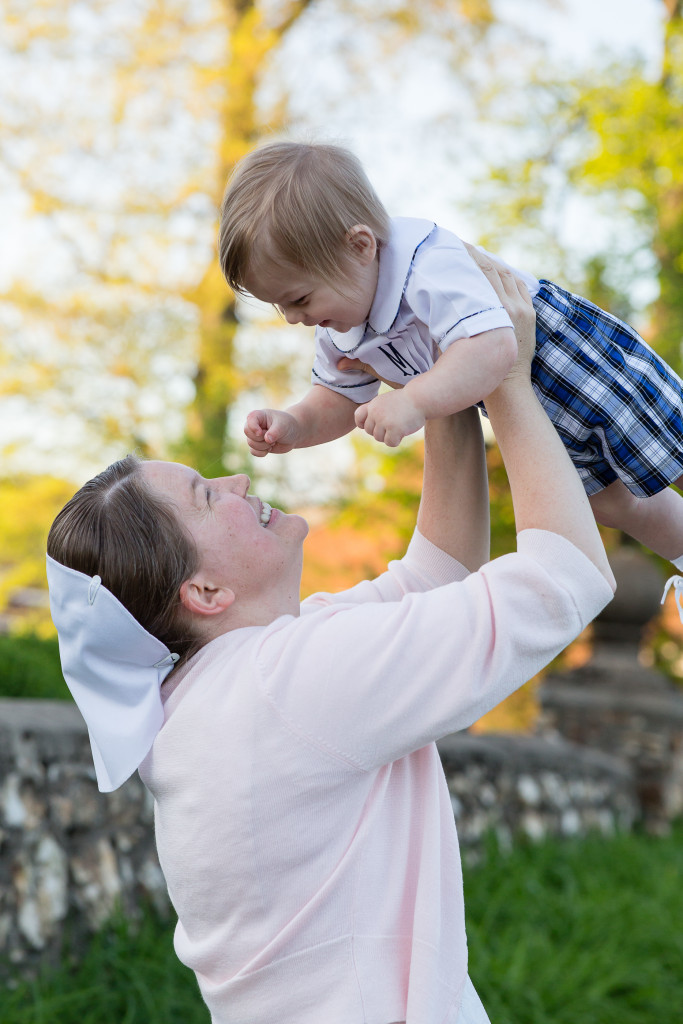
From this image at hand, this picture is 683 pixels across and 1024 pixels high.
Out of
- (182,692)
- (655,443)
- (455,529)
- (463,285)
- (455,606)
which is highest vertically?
(463,285)

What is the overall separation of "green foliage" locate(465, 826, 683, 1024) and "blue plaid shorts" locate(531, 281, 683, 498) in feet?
8.38

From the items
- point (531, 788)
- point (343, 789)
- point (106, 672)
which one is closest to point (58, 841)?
point (106, 672)

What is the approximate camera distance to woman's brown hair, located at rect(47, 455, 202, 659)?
1.64 metres

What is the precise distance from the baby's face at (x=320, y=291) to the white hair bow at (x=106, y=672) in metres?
0.59

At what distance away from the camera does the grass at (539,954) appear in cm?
308

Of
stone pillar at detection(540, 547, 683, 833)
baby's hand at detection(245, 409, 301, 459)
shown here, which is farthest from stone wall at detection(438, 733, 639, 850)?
baby's hand at detection(245, 409, 301, 459)

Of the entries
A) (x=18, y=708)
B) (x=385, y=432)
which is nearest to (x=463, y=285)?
(x=385, y=432)

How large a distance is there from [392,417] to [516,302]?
34 cm

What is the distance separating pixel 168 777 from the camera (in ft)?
5.07

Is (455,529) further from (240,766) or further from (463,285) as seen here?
(240,766)

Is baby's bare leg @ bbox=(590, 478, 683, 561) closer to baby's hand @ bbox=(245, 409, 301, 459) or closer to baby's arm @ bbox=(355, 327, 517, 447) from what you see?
baby's arm @ bbox=(355, 327, 517, 447)

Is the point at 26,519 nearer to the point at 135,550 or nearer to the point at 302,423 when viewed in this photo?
the point at 302,423

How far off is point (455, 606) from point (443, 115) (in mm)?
10297

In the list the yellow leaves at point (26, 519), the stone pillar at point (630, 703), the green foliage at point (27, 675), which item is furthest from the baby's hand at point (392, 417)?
the yellow leaves at point (26, 519)
